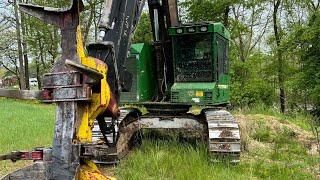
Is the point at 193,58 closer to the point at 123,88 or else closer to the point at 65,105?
the point at 123,88

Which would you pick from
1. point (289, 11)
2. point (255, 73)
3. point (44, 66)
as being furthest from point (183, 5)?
point (44, 66)

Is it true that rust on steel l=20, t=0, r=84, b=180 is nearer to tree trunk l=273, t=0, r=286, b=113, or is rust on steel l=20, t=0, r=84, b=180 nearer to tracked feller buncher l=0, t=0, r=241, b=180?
tracked feller buncher l=0, t=0, r=241, b=180

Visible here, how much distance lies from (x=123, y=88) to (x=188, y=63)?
3.74 meters

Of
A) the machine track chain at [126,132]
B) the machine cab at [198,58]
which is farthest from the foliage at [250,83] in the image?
the machine track chain at [126,132]

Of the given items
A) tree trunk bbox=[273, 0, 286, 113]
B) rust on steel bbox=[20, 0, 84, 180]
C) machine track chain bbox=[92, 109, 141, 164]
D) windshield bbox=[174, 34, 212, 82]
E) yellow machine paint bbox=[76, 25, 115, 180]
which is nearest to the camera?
rust on steel bbox=[20, 0, 84, 180]

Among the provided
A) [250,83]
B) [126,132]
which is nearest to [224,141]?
[126,132]

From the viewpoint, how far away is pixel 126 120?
25.4 feet

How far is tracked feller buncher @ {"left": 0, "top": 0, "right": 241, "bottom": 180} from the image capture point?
10.2 feet

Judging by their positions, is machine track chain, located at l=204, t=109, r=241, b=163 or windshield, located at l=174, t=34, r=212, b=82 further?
windshield, located at l=174, t=34, r=212, b=82

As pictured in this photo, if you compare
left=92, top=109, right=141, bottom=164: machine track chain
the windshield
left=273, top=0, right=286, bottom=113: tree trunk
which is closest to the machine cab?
the windshield

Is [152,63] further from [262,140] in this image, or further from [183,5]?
[183,5]

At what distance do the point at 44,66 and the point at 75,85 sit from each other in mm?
34087

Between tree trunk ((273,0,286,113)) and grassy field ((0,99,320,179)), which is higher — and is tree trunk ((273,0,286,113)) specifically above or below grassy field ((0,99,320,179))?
above

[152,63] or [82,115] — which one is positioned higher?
[152,63]
